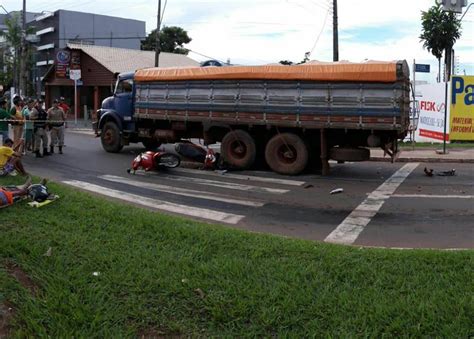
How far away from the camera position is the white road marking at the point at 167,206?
897 centimetres

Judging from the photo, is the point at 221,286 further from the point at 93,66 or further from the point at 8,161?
the point at 93,66

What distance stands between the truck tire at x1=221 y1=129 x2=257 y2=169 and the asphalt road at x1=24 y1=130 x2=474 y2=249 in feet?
1.51

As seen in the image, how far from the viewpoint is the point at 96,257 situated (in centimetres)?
513

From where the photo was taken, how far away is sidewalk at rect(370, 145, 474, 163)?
17062mm

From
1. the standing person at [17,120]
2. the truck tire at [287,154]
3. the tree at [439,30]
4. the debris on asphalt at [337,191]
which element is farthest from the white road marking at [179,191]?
the tree at [439,30]

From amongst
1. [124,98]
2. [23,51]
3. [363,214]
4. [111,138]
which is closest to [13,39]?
[23,51]

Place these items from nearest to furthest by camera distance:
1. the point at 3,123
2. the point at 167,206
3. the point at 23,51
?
the point at 167,206 → the point at 3,123 → the point at 23,51

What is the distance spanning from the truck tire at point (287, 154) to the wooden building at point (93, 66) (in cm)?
2814

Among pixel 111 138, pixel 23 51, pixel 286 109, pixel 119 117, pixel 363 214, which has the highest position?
pixel 23 51

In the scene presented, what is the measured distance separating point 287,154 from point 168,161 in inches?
119

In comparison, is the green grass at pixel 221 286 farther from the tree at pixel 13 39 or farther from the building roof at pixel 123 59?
the tree at pixel 13 39

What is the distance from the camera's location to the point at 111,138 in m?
18.5

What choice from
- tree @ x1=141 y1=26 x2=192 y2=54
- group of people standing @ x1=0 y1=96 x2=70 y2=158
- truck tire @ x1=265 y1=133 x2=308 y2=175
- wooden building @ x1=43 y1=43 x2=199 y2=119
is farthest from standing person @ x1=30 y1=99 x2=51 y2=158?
tree @ x1=141 y1=26 x2=192 y2=54

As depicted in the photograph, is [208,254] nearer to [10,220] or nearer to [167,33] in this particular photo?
[10,220]
